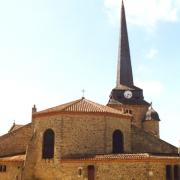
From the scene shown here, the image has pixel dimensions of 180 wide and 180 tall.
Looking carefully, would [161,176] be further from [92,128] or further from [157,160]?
[92,128]

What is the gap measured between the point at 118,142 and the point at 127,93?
1694 cm

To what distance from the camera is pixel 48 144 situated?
1126 inches

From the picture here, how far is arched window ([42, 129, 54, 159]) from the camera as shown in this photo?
28.3 metres

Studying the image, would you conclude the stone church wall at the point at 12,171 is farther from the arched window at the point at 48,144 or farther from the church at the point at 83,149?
the arched window at the point at 48,144

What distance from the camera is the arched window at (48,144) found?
92.9 feet

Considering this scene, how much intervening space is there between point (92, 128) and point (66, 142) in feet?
7.20

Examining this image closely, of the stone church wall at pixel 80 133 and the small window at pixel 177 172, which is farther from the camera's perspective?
the stone church wall at pixel 80 133

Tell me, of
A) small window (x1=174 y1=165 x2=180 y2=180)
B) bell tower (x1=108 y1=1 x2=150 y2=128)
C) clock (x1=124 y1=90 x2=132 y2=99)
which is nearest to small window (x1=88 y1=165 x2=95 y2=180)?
small window (x1=174 y1=165 x2=180 y2=180)

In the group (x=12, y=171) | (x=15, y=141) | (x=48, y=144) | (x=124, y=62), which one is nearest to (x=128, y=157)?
(x=48, y=144)

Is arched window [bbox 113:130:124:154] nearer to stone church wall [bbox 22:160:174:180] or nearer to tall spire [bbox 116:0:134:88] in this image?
stone church wall [bbox 22:160:174:180]

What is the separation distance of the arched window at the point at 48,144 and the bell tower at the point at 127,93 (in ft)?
55.0

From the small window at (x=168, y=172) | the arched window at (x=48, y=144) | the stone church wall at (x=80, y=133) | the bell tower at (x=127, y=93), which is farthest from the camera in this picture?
the bell tower at (x=127, y=93)

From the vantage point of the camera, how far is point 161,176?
2428 cm

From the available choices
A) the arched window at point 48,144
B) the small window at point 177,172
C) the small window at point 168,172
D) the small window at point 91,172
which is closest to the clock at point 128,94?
the arched window at point 48,144
